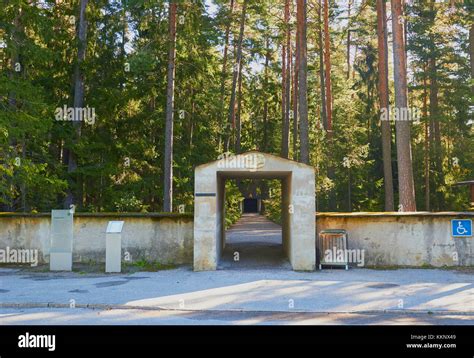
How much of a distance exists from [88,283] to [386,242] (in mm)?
9163

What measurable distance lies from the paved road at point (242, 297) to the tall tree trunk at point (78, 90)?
899 cm

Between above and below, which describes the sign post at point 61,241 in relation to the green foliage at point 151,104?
below

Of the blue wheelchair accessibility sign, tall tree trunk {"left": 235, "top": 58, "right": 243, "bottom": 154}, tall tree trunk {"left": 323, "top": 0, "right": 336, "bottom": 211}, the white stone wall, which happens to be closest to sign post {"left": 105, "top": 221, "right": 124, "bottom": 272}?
the white stone wall

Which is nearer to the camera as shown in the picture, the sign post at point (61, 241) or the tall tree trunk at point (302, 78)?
the sign post at point (61, 241)

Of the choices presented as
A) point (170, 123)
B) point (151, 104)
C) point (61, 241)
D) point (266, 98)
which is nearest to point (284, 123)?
point (266, 98)

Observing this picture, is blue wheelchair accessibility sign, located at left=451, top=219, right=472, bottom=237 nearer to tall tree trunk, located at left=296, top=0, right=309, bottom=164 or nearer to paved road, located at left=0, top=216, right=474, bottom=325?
paved road, located at left=0, top=216, right=474, bottom=325

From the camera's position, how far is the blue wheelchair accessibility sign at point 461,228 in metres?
15.0

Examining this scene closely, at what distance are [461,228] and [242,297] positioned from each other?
28.0ft

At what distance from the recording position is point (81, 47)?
23.8 metres

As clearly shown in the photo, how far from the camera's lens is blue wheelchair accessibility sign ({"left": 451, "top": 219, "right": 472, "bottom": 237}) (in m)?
15.0

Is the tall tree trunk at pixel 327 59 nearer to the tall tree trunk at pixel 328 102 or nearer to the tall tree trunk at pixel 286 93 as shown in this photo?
the tall tree trunk at pixel 328 102

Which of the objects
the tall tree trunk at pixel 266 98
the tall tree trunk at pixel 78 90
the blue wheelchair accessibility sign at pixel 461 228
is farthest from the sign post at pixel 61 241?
the tall tree trunk at pixel 266 98

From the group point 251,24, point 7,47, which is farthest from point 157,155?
point 251,24
